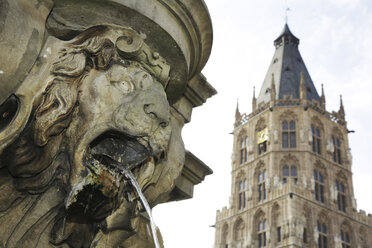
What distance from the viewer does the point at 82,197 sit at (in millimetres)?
2043

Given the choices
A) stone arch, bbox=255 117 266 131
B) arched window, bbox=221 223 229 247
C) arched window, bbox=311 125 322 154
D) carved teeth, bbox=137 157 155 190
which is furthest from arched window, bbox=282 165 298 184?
carved teeth, bbox=137 157 155 190

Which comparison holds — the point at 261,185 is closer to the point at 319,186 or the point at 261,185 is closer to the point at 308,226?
the point at 319,186

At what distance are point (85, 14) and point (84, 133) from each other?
748 millimetres

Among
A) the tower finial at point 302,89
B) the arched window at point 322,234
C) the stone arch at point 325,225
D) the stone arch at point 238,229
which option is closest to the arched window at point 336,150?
the tower finial at point 302,89

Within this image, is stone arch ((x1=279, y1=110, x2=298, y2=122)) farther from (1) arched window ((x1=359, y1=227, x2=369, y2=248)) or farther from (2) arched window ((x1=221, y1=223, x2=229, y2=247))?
(1) arched window ((x1=359, y1=227, x2=369, y2=248))

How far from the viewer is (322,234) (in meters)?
34.5

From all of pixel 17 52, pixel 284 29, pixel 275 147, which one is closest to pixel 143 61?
pixel 17 52

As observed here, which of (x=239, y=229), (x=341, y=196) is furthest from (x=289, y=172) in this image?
(x=239, y=229)

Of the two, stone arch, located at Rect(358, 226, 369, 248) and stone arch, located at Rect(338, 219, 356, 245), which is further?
stone arch, located at Rect(358, 226, 369, 248)

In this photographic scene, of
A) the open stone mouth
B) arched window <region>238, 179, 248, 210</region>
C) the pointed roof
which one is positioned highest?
the pointed roof

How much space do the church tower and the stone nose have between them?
31.1 m

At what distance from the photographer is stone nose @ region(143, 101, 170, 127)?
2.18 meters

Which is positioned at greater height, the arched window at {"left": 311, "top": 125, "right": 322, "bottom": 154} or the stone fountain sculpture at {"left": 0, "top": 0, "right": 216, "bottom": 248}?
the arched window at {"left": 311, "top": 125, "right": 322, "bottom": 154}

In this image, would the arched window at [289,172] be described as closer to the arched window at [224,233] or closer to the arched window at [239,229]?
the arched window at [239,229]
